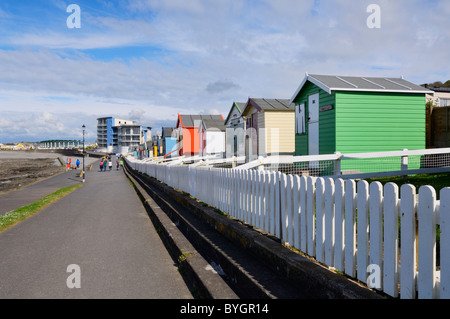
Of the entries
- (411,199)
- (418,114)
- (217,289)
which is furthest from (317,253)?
(418,114)

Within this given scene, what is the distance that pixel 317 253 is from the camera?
3.81 meters

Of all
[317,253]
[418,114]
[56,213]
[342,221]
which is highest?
[418,114]

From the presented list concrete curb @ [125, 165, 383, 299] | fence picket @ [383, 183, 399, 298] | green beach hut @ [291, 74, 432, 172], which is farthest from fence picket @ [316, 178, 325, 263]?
green beach hut @ [291, 74, 432, 172]

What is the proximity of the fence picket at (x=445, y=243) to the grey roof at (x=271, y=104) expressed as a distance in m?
19.4

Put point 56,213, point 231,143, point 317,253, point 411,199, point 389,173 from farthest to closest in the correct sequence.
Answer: point 231,143
point 56,213
point 389,173
point 317,253
point 411,199

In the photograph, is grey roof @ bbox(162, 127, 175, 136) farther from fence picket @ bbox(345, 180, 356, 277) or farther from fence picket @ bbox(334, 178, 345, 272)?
fence picket @ bbox(345, 180, 356, 277)

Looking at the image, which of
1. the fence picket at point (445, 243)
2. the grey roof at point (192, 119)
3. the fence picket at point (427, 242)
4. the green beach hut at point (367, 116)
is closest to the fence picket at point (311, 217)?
the fence picket at point (427, 242)

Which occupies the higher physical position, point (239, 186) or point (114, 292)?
point (239, 186)

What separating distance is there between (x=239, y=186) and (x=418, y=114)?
12.0 meters

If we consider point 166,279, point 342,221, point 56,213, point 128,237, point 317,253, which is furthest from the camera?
point 56,213

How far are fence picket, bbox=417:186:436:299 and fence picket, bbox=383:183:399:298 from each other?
0.23 meters

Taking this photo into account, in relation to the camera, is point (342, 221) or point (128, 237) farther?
point (128, 237)

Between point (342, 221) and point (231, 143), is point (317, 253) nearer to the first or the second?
point (342, 221)

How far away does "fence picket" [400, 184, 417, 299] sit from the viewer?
250 centimetres
